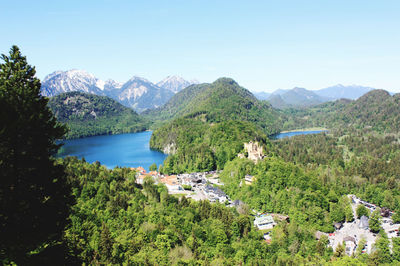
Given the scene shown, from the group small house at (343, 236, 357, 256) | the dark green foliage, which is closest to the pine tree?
the dark green foliage

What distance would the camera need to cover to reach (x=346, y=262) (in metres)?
30.2

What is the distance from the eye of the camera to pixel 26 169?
10.0 m

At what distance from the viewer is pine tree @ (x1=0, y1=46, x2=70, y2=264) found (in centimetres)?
951

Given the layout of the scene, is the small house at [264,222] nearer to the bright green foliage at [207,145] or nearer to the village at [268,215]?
the village at [268,215]

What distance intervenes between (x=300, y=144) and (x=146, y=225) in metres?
107

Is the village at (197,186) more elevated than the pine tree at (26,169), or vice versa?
the pine tree at (26,169)

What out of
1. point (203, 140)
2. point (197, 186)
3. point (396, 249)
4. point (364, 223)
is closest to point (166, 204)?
point (197, 186)

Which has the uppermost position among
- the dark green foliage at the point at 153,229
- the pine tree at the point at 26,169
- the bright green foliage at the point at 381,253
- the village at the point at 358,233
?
the pine tree at the point at 26,169

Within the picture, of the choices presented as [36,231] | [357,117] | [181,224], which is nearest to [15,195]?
[36,231]

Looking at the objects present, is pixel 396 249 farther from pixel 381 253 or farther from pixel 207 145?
pixel 207 145

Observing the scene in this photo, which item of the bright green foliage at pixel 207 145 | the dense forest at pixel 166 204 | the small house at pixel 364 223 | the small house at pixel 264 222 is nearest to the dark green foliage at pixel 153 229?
the dense forest at pixel 166 204

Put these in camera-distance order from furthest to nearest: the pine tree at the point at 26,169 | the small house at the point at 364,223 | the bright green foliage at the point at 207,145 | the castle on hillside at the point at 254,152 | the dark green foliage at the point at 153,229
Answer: the bright green foliage at the point at 207,145 → the castle on hillside at the point at 254,152 → the small house at the point at 364,223 → the dark green foliage at the point at 153,229 → the pine tree at the point at 26,169

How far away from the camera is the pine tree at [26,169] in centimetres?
951

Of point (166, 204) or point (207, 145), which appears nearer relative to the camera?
point (166, 204)
